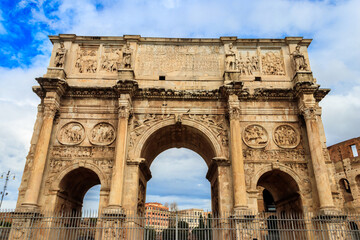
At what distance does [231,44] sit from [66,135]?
9507 millimetres

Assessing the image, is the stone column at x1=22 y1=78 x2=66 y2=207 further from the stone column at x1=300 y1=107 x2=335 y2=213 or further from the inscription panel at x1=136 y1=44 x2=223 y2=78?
the stone column at x1=300 y1=107 x2=335 y2=213

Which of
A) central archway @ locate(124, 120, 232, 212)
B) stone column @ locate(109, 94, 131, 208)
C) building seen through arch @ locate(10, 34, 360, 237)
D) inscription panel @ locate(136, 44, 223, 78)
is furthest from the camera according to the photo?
inscription panel @ locate(136, 44, 223, 78)

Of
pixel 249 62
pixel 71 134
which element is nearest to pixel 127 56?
pixel 71 134

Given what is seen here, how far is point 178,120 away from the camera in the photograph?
522 inches

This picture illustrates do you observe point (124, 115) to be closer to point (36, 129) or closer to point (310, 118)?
point (36, 129)

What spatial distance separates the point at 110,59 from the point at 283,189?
11.2 m

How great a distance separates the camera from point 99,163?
12703mm

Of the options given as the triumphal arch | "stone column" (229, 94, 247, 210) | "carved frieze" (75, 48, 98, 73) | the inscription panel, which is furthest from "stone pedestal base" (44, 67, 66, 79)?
"stone column" (229, 94, 247, 210)

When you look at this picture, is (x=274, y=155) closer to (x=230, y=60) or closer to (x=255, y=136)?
(x=255, y=136)

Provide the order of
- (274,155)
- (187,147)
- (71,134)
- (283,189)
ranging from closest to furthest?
(274,155)
(71,134)
(283,189)
(187,147)

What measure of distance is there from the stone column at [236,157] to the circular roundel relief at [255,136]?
867mm

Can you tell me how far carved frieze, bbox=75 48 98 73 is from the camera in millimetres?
14520

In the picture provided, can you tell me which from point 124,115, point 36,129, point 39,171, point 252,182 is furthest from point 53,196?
point 252,182

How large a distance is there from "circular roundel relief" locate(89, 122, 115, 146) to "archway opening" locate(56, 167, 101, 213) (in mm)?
1415
